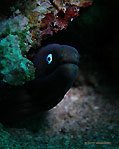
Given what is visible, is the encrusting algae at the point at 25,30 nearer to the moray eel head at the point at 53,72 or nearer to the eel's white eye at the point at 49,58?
the moray eel head at the point at 53,72

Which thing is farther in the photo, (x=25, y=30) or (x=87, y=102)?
(x=87, y=102)

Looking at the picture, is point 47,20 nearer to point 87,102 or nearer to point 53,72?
point 53,72

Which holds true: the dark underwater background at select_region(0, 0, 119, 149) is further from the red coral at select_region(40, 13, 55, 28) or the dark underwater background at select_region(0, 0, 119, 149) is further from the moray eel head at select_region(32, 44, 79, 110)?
the moray eel head at select_region(32, 44, 79, 110)

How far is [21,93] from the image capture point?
2393 millimetres

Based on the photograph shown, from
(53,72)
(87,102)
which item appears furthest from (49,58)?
(87,102)

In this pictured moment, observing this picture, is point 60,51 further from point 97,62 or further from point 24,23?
point 97,62

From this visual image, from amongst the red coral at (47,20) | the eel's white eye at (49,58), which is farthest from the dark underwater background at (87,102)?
the eel's white eye at (49,58)

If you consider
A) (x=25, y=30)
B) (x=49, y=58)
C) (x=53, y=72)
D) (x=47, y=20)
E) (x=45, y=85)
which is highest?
(x=47, y=20)

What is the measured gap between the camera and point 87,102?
3.63 m

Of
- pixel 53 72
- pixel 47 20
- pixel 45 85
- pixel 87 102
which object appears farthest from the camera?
pixel 87 102

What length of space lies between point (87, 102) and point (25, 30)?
2.26 meters

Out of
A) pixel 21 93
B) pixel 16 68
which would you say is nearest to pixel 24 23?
pixel 16 68

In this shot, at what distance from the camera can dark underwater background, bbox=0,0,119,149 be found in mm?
2303

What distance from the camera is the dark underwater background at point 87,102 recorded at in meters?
2.30
